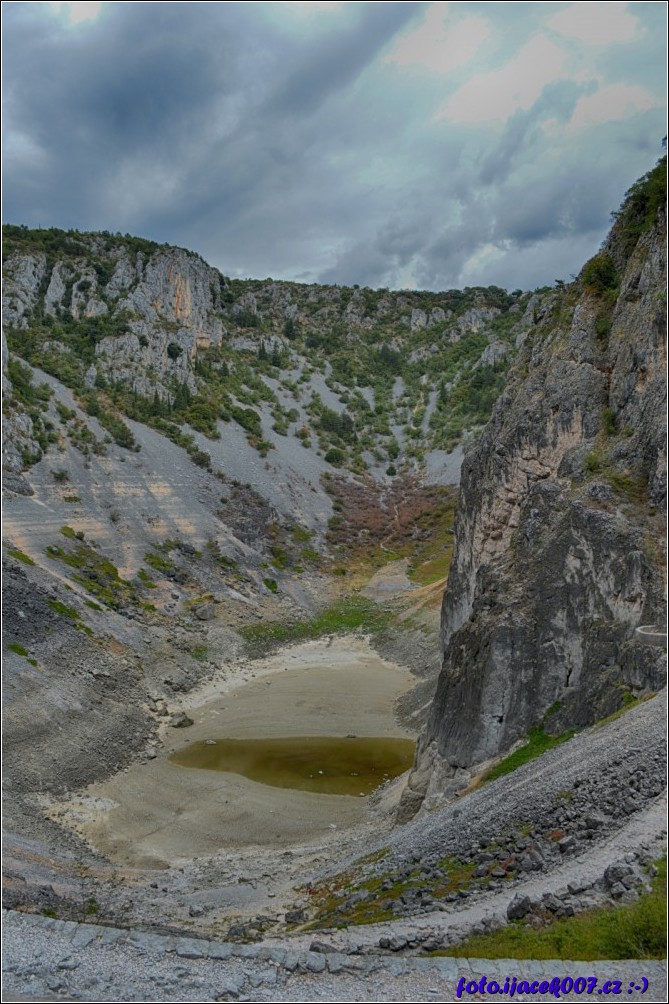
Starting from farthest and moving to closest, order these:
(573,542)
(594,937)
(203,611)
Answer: (203,611) < (573,542) < (594,937)

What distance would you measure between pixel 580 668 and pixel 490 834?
5461 millimetres

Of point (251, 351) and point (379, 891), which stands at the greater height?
point (251, 351)

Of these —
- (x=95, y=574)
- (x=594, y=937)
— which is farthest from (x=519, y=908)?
(x=95, y=574)

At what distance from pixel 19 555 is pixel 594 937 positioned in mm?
34247

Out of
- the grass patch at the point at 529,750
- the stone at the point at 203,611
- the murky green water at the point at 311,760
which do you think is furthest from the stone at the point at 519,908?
the stone at the point at 203,611

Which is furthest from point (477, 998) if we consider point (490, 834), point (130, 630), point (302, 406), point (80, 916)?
point (302, 406)

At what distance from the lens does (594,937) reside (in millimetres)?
8531

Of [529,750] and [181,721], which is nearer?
[529,750]

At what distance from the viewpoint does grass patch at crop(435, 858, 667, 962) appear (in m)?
8.26

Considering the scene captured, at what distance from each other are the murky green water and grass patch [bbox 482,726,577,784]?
1001cm

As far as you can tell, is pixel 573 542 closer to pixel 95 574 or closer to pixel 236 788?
pixel 236 788

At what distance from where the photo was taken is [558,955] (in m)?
8.45

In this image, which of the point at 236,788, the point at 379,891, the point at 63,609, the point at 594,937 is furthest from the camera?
the point at 63,609

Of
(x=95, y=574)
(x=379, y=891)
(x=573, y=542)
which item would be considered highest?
(x=573, y=542)
